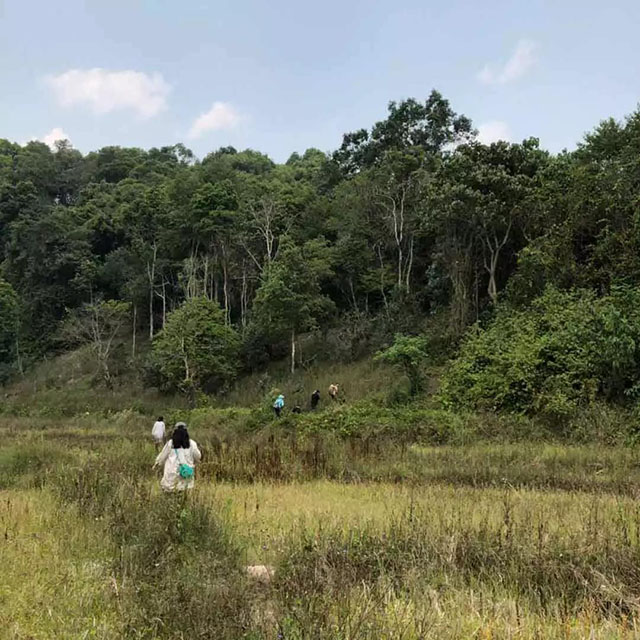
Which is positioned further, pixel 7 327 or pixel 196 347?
pixel 7 327

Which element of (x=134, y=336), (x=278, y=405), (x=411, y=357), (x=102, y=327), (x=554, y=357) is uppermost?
(x=102, y=327)

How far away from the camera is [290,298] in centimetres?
2906

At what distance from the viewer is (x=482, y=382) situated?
19688mm

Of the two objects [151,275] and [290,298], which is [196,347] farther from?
[151,275]

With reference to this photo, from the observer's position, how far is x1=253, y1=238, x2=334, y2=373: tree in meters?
29.3

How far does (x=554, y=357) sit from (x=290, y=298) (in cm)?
1458

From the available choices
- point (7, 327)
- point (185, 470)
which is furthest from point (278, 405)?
point (7, 327)

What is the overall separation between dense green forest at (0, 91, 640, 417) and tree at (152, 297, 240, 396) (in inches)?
3.8

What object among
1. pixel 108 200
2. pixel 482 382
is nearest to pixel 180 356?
pixel 482 382

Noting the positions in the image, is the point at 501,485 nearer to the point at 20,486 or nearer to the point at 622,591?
the point at 622,591

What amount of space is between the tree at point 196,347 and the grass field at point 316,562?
72.1 ft

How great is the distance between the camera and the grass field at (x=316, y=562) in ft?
11.8

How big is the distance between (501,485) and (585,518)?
163 inches

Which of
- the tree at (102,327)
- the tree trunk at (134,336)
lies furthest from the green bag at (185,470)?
the tree trunk at (134,336)
